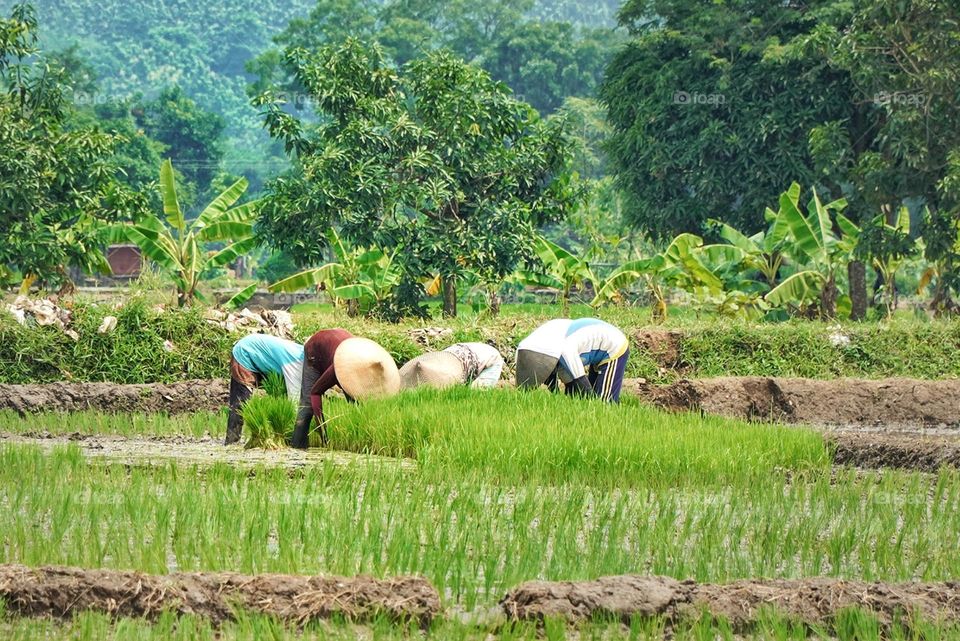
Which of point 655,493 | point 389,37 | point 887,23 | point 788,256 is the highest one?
point 389,37

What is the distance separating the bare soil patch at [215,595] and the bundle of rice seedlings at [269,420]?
3.48 m

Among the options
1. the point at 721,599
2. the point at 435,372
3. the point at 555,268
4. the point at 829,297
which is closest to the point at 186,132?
the point at 555,268

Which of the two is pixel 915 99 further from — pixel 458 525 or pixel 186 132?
pixel 186 132

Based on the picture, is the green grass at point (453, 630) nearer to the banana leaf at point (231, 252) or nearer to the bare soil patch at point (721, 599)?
the bare soil patch at point (721, 599)

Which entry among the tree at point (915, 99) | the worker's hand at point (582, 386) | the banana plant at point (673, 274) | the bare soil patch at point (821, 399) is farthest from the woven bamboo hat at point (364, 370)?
the tree at point (915, 99)

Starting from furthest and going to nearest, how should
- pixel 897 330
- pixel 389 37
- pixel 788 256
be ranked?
1. pixel 389 37
2. pixel 788 256
3. pixel 897 330

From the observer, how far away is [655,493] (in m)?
6.32

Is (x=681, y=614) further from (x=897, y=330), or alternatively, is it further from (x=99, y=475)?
(x=897, y=330)

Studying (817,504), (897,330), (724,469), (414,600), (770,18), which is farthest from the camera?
(770,18)

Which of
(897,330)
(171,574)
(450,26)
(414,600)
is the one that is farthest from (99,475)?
(450,26)

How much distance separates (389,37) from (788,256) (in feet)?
119

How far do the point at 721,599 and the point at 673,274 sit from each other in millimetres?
12481

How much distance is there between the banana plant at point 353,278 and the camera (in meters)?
15.1

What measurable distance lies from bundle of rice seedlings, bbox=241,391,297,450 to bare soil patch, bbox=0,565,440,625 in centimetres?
348
